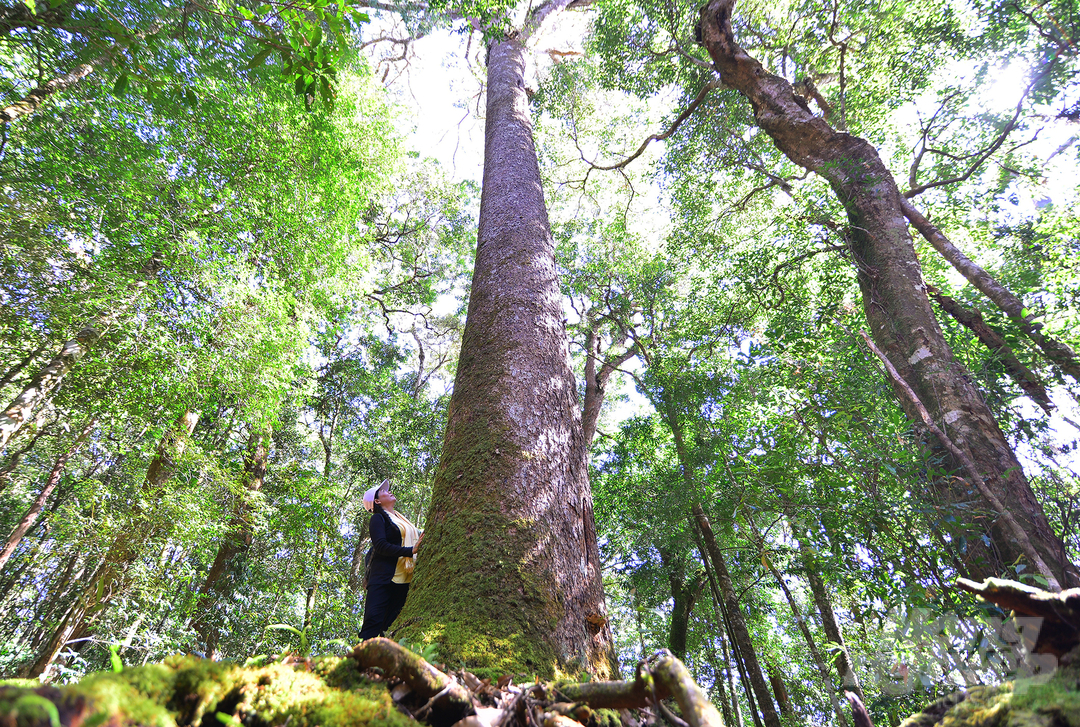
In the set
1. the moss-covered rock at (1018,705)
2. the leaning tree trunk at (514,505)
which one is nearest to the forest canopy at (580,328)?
the leaning tree trunk at (514,505)

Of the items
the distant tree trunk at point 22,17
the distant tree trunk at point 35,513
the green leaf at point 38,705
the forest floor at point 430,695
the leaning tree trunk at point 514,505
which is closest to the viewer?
the green leaf at point 38,705

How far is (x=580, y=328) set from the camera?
11836 mm

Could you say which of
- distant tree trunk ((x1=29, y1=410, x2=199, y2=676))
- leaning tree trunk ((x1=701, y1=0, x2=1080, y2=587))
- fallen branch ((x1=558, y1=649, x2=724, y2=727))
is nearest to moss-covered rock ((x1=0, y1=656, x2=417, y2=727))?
fallen branch ((x1=558, y1=649, x2=724, y2=727))

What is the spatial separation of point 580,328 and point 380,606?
30.9 feet

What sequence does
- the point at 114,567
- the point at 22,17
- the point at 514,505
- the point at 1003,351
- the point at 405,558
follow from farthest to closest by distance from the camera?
the point at 114,567
the point at 1003,351
the point at 22,17
the point at 405,558
the point at 514,505

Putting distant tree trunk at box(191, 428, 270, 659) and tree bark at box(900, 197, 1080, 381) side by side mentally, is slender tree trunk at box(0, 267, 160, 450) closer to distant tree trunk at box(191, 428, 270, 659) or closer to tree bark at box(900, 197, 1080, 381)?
distant tree trunk at box(191, 428, 270, 659)

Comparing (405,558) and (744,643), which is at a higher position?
(405,558)

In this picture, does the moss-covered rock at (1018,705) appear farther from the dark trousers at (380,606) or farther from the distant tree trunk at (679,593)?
the distant tree trunk at (679,593)

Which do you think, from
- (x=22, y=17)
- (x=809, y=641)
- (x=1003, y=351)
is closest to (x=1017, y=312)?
(x=1003, y=351)

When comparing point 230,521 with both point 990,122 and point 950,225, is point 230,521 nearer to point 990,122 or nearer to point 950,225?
point 950,225

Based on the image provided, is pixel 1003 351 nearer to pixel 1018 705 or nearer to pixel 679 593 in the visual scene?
pixel 1018 705

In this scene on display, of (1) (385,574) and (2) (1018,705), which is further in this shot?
(1) (385,574)

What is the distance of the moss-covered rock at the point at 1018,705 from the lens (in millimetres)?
771

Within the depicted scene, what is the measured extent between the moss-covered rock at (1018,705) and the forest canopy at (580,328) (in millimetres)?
950
